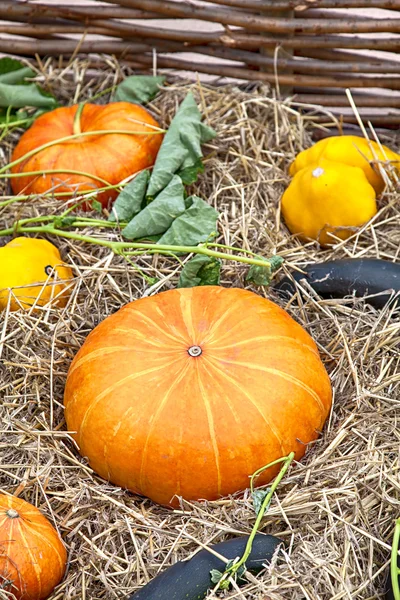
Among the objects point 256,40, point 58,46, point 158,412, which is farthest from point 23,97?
point 158,412

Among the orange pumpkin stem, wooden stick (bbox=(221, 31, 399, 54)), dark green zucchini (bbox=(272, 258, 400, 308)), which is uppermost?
wooden stick (bbox=(221, 31, 399, 54))

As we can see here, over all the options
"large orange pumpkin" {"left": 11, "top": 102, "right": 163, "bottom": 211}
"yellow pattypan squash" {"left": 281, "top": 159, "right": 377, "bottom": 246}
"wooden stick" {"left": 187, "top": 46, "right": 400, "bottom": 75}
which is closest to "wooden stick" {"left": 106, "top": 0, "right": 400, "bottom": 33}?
"wooden stick" {"left": 187, "top": 46, "right": 400, "bottom": 75}

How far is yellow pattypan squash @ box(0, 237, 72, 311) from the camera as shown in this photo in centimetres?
254

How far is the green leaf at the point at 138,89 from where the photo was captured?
11.2 feet

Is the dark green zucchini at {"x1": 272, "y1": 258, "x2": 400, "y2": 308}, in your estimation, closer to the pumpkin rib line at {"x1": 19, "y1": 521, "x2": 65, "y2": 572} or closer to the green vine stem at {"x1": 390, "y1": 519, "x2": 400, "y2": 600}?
the green vine stem at {"x1": 390, "y1": 519, "x2": 400, "y2": 600}

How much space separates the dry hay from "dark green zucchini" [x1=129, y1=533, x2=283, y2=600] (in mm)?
46

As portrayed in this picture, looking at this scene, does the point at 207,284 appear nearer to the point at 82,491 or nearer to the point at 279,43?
the point at 82,491

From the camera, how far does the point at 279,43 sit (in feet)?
10.7

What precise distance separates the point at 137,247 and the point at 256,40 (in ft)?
4.20

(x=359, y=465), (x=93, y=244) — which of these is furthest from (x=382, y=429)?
(x=93, y=244)

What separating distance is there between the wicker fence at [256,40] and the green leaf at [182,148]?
0.40m

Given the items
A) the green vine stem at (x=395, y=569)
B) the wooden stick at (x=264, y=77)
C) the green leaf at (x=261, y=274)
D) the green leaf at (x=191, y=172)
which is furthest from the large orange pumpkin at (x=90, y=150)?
the green vine stem at (x=395, y=569)

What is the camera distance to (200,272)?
2.57 m

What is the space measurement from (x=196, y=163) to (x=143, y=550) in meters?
1.60
